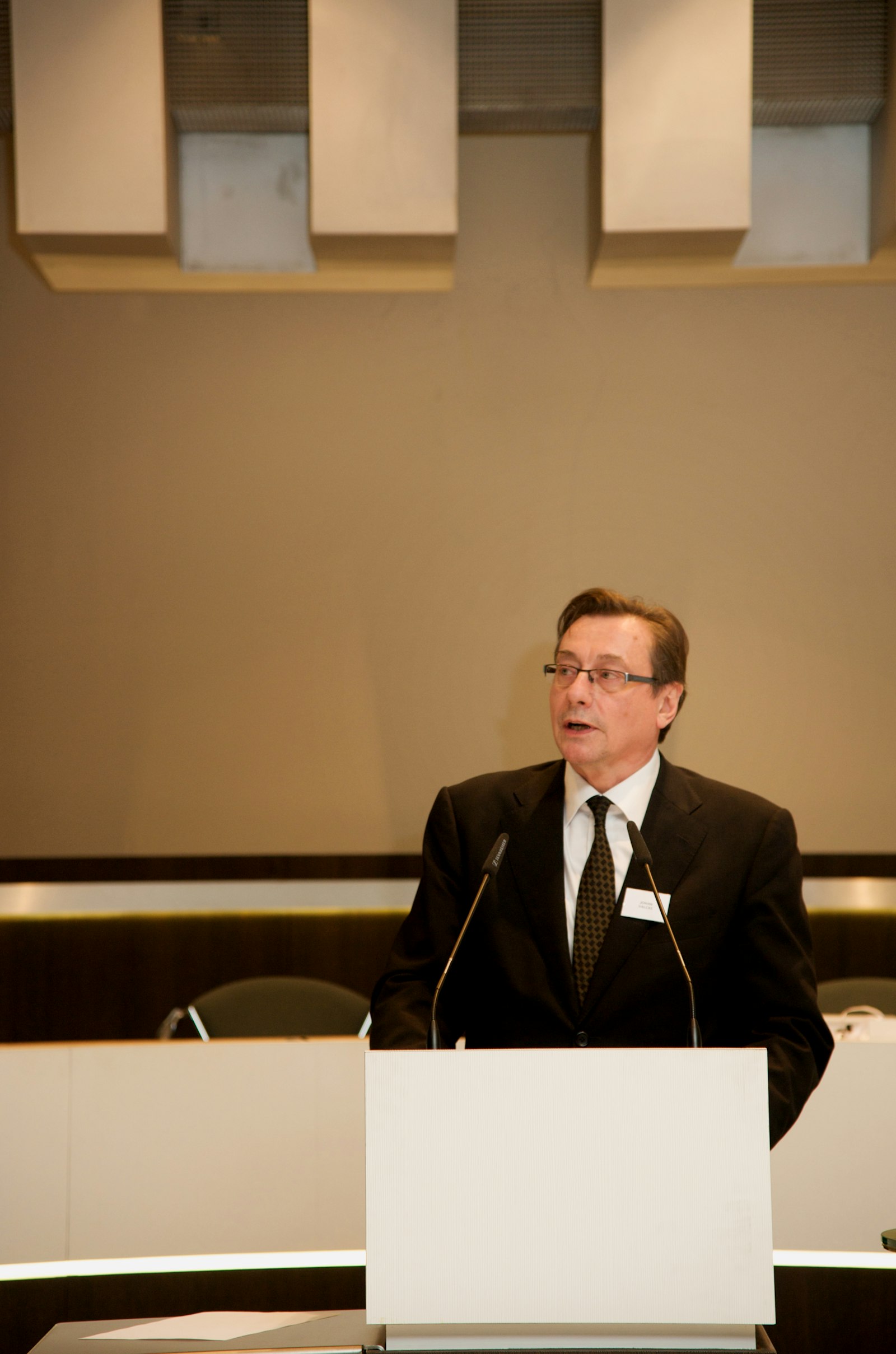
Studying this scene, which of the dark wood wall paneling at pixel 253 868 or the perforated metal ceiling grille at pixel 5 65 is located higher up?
the perforated metal ceiling grille at pixel 5 65

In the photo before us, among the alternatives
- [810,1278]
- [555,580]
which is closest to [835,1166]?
[810,1278]

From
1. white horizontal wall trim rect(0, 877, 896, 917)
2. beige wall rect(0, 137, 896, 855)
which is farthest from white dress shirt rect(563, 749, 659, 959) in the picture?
beige wall rect(0, 137, 896, 855)

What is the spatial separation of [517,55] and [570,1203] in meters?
4.34

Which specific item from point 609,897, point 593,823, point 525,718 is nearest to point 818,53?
point 525,718

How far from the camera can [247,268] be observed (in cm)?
479

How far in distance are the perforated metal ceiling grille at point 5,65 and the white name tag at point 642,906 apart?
392 cm

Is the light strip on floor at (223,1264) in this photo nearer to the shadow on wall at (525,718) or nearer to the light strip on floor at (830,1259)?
the light strip on floor at (830,1259)

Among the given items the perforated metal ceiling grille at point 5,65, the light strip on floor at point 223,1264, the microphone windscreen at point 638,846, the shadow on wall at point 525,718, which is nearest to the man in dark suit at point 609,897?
the microphone windscreen at point 638,846

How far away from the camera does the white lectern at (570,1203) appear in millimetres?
1141

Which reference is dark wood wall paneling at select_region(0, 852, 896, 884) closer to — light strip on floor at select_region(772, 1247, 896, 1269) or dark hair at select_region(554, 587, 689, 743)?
light strip on floor at select_region(772, 1247, 896, 1269)

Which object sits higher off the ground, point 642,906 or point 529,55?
point 529,55

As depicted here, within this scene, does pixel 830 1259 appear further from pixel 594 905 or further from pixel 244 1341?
pixel 244 1341

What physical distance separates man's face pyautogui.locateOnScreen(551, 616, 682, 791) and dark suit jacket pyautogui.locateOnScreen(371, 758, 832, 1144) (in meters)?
0.09

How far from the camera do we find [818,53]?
4434 millimetres
